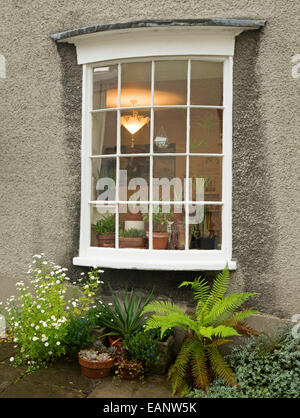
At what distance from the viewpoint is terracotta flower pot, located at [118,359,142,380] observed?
3.46 meters

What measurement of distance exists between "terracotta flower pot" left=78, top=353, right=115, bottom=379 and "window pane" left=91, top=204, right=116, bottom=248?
1.34 meters

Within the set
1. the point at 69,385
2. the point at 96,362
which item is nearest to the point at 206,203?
the point at 96,362

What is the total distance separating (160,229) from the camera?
4238 mm

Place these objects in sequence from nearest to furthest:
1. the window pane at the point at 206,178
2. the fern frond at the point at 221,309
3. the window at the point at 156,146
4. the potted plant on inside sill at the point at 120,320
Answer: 1. the fern frond at the point at 221,309
2. the potted plant on inside sill at the point at 120,320
3. the window at the point at 156,146
4. the window pane at the point at 206,178

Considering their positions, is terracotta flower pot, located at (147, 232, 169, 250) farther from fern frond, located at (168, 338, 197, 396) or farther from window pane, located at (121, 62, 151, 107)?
window pane, located at (121, 62, 151, 107)

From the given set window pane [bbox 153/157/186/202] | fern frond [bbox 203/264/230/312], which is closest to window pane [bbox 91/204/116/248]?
window pane [bbox 153/157/186/202]

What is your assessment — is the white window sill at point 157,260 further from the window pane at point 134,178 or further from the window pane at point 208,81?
the window pane at point 208,81

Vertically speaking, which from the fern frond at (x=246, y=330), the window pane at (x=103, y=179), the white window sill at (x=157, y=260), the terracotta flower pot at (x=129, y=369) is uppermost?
the window pane at (x=103, y=179)

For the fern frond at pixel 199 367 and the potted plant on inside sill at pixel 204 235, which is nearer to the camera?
the fern frond at pixel 199 367

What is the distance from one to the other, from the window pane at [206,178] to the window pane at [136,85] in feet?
3.10

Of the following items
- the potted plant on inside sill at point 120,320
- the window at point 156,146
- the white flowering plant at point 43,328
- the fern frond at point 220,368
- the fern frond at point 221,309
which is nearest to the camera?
the fern frond at point 220,368

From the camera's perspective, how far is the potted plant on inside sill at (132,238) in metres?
4.27

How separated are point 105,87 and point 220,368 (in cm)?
334

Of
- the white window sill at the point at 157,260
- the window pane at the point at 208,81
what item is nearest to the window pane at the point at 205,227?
the white window sill at the point at 157,260
